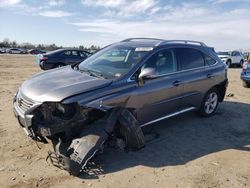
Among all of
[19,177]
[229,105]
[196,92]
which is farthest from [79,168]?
[229,105]

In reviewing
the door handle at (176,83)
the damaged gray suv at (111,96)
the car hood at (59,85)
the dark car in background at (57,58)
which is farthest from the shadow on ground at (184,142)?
the dark car in background at (57,58)

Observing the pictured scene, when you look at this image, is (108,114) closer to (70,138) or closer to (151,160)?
(70,138)

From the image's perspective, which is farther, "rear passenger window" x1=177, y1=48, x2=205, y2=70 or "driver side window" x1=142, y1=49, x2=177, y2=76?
"rear passenger window" x1=177, y1=48, x2=205, y2=70

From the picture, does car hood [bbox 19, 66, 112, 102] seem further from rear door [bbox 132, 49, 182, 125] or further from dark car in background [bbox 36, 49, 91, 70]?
dark car in background [bbox 36, 49, 91, 70]

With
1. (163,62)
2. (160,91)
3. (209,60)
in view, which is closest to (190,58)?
(209,60)

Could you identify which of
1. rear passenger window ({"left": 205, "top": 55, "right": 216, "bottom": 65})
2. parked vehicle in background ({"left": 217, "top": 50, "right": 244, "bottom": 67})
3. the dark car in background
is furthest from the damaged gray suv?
parked vehicle in background ({"left": 217, "top": 50, "right": 244, "bottom": 67})

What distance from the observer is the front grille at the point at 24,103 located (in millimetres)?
4285

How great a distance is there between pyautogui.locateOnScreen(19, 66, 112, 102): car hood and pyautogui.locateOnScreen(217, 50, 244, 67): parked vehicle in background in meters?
24.1

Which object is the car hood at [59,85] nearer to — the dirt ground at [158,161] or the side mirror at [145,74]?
the side mirror at [145,74]

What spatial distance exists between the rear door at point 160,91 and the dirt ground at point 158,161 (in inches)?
20.6

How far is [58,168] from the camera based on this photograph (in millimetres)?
4152

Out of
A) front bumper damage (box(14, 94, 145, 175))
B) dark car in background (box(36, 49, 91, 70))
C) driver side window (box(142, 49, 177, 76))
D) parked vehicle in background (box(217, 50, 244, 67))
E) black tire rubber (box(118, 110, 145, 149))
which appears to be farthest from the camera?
parked vehicle in background (box(217, 50, 244, 67))

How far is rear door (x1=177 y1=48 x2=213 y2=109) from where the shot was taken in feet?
19.4

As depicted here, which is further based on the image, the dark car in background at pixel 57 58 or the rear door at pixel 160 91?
the dark car in background at pixel 57 58
